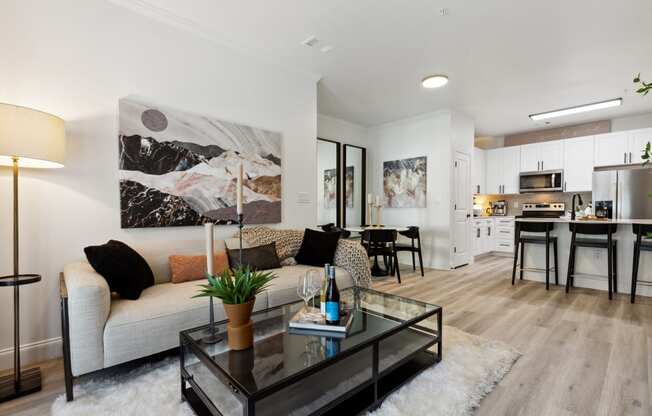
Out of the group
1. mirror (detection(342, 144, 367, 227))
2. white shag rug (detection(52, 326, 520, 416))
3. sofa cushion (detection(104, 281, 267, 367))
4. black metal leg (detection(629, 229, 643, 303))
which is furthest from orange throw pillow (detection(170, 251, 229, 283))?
black metal leg (detection(629, 229, 643, 303))

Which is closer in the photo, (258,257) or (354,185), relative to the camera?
(258,257)

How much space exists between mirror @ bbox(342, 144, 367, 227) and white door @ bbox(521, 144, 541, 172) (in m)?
3.38

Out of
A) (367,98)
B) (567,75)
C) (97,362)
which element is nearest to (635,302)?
(567,75)

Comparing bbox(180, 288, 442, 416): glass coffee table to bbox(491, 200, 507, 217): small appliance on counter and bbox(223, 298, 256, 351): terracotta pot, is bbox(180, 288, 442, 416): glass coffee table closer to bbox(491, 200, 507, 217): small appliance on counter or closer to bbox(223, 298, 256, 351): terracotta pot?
bbox(223, 298, 256, 351): terracotta pot

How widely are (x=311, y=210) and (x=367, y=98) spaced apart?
202cm

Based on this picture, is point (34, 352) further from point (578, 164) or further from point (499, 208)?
point (578, 164)

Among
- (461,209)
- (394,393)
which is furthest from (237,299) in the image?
(461,209)

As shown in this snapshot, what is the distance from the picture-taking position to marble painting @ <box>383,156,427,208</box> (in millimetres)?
5426

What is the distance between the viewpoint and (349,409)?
150 cm

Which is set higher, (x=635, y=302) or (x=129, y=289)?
(x=129, y=289)

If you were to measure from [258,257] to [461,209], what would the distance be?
13.2 ft

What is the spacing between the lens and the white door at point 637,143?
510 centimetres

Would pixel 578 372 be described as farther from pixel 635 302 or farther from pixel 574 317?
pixel 635 302

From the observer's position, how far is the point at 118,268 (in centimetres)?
195
